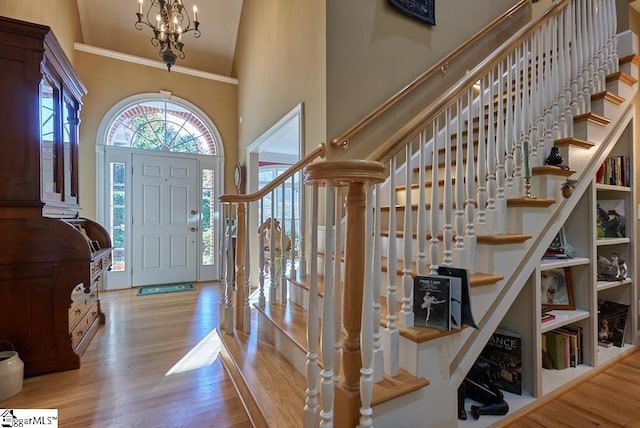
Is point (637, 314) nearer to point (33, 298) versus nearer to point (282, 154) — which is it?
point (33, 298)

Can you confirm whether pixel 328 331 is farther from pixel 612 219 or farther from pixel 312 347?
pixel 612 219

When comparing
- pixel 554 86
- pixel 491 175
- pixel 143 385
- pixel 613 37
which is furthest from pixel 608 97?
pixel 143 385

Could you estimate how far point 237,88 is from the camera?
16.8 feet

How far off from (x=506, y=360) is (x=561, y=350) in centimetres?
57

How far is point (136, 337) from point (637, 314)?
13.5ft

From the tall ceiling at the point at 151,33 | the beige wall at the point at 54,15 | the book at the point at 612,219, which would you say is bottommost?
the book at the point at 612,219

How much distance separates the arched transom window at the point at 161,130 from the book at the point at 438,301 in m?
4.51

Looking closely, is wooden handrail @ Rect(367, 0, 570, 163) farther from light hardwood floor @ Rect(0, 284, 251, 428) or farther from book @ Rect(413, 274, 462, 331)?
light hardwood floor @ Rect(0, 284, 251, 428)

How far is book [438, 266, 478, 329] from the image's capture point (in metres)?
1.25

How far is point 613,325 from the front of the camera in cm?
244

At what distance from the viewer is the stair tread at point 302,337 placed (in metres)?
1.14

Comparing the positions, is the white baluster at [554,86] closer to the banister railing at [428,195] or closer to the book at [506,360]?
the banister railing at [428,195]

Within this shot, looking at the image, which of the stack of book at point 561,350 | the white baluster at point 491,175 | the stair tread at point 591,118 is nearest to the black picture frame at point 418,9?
the white baluster at point 491,175

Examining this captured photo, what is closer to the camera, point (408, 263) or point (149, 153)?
point (408, 263)
